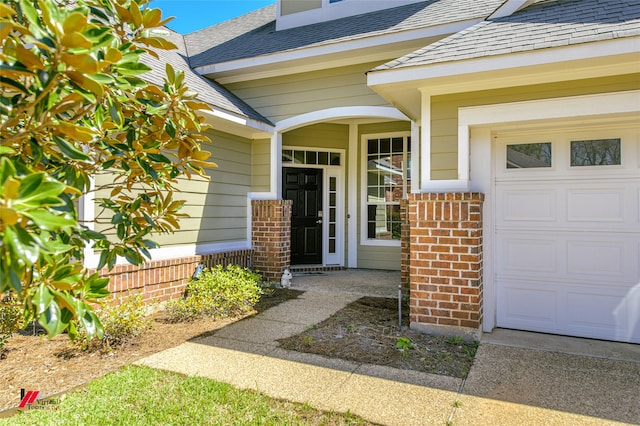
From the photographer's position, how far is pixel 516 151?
4.58 m

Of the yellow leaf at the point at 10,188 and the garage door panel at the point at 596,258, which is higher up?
the yellow leaf at the point at 10,188

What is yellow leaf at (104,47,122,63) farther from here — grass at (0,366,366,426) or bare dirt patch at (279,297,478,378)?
bare dirt patch at (279,297,478,378)

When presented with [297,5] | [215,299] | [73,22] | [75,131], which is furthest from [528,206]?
[297,5]

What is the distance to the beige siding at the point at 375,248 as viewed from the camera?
835 cm

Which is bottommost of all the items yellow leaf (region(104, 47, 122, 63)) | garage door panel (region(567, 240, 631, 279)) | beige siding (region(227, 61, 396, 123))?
garage door panel (region(567, 240, 631, 279))

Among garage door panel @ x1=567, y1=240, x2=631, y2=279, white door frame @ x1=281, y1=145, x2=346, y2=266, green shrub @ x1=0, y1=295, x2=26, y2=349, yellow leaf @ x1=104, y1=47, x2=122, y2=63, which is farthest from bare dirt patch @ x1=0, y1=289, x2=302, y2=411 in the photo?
white door frame @ x1=281, y1=145, x2=346, y2=266

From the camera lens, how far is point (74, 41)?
126cm

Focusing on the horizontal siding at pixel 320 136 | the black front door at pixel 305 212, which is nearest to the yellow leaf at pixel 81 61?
the horizontal siding at pixel 320 136

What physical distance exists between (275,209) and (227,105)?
6.14ft

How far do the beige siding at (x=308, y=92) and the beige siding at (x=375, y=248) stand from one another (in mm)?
2108

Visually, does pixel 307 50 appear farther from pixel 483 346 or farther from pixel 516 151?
pixel 483 346

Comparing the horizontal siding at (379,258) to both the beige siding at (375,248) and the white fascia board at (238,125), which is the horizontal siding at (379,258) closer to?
the beige siding at (375,248)

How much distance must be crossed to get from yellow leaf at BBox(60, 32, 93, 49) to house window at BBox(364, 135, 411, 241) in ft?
24.3

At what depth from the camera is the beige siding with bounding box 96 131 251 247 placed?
5977mm
